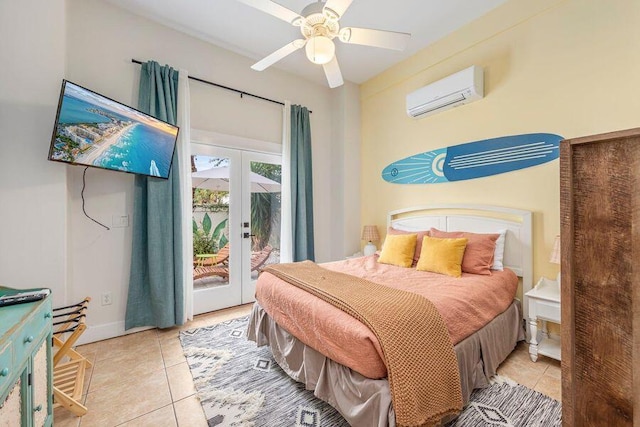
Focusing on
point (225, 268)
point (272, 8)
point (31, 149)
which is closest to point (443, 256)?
point (272, 8)

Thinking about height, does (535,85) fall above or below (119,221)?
above

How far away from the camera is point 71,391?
1.83 m

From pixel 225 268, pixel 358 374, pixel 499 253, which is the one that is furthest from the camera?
pixel 225 268

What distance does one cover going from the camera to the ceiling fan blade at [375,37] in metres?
1.97

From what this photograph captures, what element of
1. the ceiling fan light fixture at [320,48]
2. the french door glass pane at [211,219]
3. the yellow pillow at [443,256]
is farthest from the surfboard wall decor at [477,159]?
the french door glass pane at [211,219]

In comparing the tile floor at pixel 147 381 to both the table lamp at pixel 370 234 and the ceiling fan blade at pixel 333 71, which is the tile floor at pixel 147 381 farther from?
the ceiling fan blade at pixel 333 71

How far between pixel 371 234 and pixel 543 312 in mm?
2162

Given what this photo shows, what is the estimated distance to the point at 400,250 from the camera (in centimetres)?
292

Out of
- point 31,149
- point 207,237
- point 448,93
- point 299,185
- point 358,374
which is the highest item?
point 448,93

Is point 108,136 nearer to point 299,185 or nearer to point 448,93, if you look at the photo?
point 299,185

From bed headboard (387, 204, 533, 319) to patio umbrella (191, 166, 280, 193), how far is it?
6.48ft

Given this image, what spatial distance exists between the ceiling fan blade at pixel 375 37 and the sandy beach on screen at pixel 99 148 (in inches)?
78.7

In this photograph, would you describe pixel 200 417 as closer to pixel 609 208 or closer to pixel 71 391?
pixel 71 391

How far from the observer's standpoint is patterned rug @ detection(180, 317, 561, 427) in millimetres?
1619
